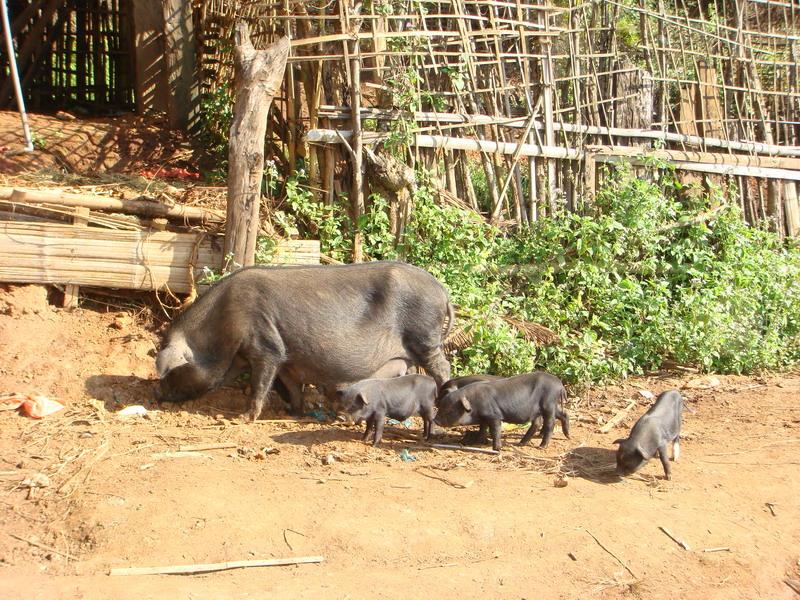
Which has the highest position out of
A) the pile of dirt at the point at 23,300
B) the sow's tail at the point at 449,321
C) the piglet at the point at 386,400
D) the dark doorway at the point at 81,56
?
the dark doorway at the point at 81,56

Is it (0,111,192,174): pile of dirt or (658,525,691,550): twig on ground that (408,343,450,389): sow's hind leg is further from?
Result: (0,111,192,174): pile of dirt

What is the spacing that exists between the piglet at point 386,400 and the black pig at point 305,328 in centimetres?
76

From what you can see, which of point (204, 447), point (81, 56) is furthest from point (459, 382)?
point (81, 56)

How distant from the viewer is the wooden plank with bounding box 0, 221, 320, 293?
26.9 ft

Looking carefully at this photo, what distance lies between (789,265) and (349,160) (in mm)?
5592

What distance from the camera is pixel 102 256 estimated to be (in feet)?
27.4

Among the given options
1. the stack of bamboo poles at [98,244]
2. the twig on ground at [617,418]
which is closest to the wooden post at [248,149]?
the stack of bamboo poles at [98,244]

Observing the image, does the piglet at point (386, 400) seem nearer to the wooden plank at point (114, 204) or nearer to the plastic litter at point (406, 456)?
the plastic litter at point (406, 456)

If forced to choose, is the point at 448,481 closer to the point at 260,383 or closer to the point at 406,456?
the point at 406,456

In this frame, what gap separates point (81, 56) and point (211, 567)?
455 inches

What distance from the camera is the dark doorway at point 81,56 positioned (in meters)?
14.0

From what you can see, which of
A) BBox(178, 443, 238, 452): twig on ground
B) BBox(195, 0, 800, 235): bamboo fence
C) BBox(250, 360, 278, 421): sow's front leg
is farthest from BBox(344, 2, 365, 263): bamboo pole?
BBox(178, 443, 238, 452): twig on ground

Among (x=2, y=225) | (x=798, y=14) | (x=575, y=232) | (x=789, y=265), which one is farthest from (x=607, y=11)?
(x=2, y=225)

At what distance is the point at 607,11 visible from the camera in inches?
437
